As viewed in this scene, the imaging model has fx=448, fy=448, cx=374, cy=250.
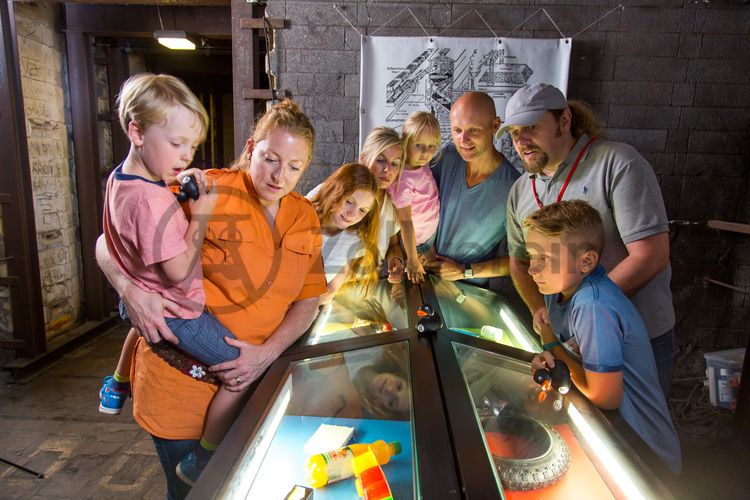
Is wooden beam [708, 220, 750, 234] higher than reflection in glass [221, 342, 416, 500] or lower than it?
higher

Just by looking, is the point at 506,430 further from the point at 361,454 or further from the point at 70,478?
the point at 70,478

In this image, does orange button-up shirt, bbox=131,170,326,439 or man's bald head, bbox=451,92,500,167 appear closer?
orange button-up shirt, bbox=131,170,326,439

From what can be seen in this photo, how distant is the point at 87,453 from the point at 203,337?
2563 millimetres

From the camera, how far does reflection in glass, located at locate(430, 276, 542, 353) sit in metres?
1.81

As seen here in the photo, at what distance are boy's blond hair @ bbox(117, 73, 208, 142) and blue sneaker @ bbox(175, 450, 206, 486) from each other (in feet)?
3.24

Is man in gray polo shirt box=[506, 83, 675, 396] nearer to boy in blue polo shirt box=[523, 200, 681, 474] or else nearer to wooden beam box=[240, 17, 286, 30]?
boy in blue polo shirt box=[523, 200, 681, 474]

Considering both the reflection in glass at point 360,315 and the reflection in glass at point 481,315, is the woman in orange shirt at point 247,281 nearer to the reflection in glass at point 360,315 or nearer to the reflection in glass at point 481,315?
the reflection in glass at point 360,315

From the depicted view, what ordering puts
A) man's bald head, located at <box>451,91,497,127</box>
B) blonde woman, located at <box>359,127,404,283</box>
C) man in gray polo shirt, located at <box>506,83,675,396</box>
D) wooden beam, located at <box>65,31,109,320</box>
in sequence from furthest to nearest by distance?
wooden beam, located at <box>65,31,109,320</box>, blonde woman, located at <box>359,127,404,283</box>, man's bald head, located at <box>451,91,497,127</box>, man in gray polo shirt, located at <box>506,83,675,396</box>

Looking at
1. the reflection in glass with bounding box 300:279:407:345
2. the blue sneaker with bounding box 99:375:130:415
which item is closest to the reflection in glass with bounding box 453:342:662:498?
the reflection in glass with bounding box 300:279:407:345

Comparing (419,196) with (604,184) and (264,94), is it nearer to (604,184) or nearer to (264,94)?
(604,184)

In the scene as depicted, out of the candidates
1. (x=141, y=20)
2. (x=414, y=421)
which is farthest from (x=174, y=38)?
(x=414, y=421)

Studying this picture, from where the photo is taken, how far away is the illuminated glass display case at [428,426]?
95 cm

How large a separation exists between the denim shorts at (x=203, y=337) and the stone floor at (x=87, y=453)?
1.97m

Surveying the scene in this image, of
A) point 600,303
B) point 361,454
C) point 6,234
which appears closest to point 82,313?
point 6,234
